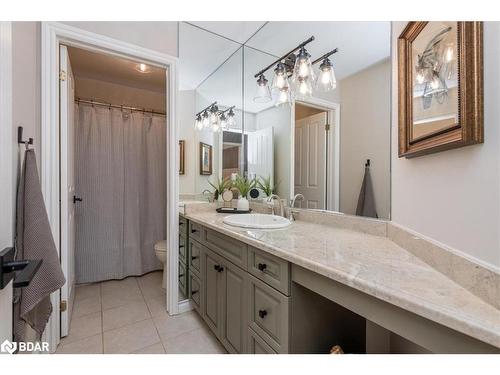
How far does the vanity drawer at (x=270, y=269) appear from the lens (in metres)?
0.99

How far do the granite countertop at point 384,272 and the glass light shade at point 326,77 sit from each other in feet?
3.01

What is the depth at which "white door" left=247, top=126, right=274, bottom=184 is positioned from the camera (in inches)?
84.7

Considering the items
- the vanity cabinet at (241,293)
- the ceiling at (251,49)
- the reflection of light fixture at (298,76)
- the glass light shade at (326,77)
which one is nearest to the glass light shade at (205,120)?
the ceiling at (251,49)

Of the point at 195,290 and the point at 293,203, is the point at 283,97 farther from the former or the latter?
the point at 195,290

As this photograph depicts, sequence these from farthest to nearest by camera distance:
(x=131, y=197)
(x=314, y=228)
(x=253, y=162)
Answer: (x=131, y=197), (x=253, y=162), (x=314, y=228)

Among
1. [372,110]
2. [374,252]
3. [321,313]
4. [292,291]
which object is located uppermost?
[372,110]

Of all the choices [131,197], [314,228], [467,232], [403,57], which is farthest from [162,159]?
[467,232]

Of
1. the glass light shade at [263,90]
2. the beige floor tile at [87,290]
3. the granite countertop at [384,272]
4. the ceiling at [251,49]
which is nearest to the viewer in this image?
the granite countertop at [384,272]

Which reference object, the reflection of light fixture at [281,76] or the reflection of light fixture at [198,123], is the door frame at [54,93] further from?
the reflection of light fixture at [281,76]

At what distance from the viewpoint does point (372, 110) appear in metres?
1.35

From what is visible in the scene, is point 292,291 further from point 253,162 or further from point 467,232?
point 253,162

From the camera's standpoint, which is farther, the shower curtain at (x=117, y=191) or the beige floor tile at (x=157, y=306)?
the shower curtain at (x=117, y=191)

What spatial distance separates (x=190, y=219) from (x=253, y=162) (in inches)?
32.9
